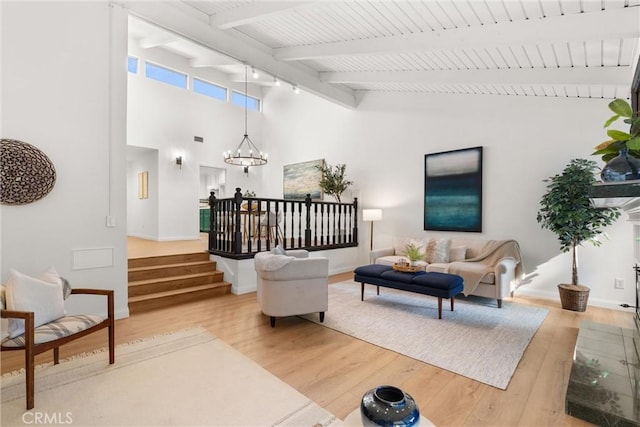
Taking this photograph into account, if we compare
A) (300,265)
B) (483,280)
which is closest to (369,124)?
(483,280)

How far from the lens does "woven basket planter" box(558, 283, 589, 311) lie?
390 cm

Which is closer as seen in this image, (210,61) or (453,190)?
(453,190)

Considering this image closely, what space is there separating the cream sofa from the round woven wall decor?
4593 mm

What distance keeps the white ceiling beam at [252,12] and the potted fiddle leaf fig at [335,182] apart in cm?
367

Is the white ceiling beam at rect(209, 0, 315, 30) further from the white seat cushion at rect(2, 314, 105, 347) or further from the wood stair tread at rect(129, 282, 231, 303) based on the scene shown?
the wood stair tread at rect(129, 282, 231, 303)

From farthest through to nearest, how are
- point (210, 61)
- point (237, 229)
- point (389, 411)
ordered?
point (210, 61)
point (237, 229)
point (389, 411)

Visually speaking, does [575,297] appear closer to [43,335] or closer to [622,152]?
[622,152]

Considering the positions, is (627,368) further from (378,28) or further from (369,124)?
(369,124)

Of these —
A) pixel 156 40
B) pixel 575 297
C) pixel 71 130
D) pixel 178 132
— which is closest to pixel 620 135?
pixel 575 297

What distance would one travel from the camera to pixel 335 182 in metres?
7.00

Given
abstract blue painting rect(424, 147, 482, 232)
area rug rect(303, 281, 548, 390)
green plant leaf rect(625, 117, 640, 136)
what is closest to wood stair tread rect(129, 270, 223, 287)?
area rug rect(303, 281, 548, 390)

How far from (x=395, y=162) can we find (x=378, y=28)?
2969 millimetres

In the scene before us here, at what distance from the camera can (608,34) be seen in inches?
99.9

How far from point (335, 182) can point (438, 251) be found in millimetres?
2917
